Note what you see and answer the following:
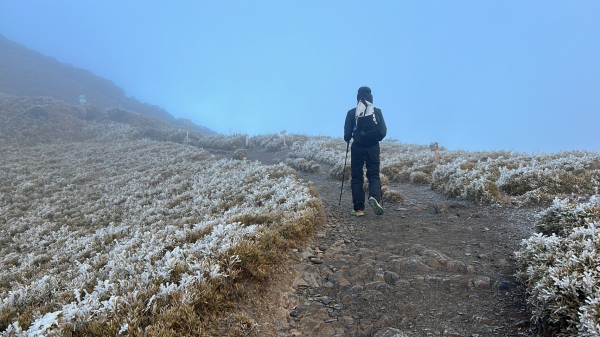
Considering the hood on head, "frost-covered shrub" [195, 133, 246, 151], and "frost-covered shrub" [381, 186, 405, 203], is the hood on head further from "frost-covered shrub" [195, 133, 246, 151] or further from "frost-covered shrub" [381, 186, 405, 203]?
"frost-covered shrub" [195, 133, 246, 151]

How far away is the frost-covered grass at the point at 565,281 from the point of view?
2.77 m

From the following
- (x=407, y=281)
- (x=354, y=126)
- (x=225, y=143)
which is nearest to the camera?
(x=407, y=281)

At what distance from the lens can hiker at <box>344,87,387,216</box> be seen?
28.7ft

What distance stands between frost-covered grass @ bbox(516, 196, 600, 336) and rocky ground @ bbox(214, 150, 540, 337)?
1.17 feet

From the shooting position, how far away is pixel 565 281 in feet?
10.1

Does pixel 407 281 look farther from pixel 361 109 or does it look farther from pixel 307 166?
pixel 307 166

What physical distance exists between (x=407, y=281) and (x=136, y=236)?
719 cm

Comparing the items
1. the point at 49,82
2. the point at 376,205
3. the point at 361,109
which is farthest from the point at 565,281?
the point at 49,82

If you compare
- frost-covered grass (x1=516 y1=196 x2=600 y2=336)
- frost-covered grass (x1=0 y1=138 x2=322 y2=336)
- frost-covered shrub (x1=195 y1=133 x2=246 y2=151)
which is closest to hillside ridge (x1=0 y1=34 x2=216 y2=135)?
frost-covered shrub (x1=195 y1=133 x2=246 y2=151)

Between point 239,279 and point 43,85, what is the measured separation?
286ft

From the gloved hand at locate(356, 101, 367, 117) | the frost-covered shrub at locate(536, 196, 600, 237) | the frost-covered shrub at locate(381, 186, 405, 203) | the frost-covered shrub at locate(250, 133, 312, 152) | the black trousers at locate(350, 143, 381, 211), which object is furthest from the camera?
the frost-covered shrub at locate(250, 133, 312, 152)

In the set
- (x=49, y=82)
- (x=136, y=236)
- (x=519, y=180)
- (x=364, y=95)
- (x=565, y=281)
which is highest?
(x=364, y=95)

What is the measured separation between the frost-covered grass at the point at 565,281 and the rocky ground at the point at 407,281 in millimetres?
357

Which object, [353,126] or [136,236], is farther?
[353,126]
